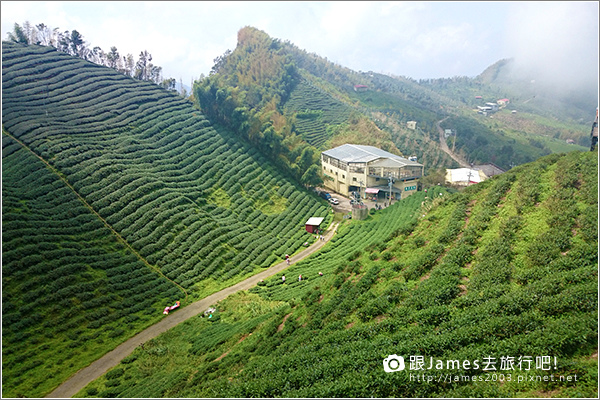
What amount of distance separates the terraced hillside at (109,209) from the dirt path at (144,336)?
2.15 feet

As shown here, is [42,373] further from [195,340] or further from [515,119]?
[515,119]

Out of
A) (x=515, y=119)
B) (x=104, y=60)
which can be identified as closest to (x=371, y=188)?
(x=104, y=60)

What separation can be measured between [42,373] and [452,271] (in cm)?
2162

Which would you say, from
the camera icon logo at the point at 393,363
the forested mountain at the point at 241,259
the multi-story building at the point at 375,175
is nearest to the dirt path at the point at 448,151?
the multi-story building at the point at 375,175

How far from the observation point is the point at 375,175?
175 ft

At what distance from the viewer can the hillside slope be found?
1070 cm

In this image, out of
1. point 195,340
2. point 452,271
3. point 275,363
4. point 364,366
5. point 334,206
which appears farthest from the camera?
point 334,206

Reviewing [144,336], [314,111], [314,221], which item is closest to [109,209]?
[144,336]

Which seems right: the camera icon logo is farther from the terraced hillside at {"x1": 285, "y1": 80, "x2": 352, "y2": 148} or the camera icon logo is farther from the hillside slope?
the terraced hillside at {"x1": 285, "y1": 80, "x2": 352, "y2": 148}

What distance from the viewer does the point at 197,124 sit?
54312 mm

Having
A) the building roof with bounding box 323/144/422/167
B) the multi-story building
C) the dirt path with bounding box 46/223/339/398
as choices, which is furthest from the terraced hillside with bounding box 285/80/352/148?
the dirt path with bounding box 46/223/339/398

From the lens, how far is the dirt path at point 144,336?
60.8 feet

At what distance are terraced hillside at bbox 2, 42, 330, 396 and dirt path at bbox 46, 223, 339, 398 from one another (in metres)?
0.65

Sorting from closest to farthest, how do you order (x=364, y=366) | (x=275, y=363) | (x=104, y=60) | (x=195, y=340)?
(x=364, y=366), (x=275, y=363), (x=195, y=340), (x=104, y=60)
